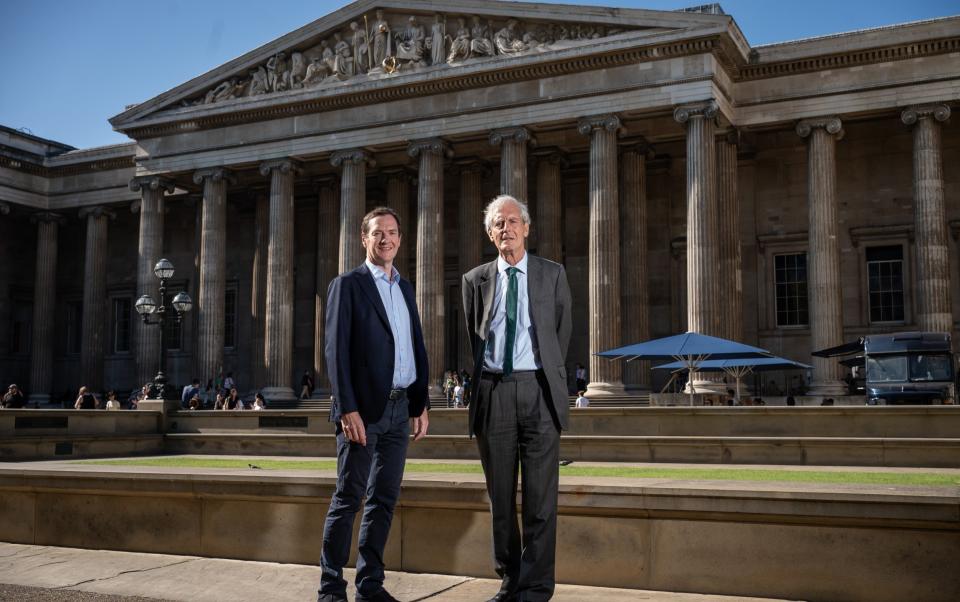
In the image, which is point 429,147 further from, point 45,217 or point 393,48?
point 45,217

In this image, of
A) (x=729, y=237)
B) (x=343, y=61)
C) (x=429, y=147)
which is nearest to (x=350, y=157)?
(x=429, y=147)

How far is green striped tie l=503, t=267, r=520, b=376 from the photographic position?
6.47 m

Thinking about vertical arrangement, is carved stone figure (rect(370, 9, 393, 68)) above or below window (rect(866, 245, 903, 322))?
above

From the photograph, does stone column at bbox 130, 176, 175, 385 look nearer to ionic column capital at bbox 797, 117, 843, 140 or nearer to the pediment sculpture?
the pediment sculpture

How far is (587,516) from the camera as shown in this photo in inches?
293

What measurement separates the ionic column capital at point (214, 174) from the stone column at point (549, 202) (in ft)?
44.9

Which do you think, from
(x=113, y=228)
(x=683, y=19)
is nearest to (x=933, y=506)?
(x=683, y=19)

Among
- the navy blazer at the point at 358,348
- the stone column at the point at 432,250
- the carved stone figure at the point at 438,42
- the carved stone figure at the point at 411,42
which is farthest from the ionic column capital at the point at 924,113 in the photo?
the navy blazer at the point at 358,348

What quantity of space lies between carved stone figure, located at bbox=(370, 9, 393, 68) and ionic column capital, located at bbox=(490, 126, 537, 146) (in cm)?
603

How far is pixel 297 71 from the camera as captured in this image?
135 feet

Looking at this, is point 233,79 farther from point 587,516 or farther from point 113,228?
point 587,516

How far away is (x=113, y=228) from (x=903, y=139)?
1556 inches

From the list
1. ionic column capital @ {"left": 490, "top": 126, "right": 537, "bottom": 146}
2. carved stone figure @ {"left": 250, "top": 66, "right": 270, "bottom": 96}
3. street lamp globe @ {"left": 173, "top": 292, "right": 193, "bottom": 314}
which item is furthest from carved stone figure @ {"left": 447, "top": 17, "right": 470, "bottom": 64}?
street lamp globe @ {"left": 173, "top": 292, "right": 193, "bottom": 314}

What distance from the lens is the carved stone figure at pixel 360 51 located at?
39.8 m
